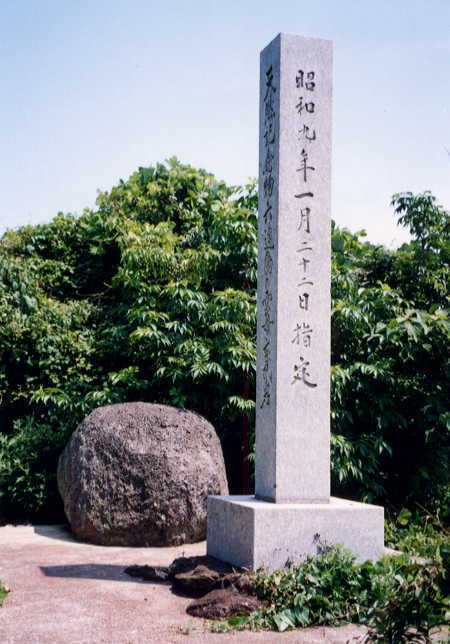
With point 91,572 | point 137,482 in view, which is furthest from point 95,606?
point 137,482

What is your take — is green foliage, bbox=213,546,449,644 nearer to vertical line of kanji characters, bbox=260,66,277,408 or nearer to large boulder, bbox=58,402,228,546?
vertical line of kanji characters, bbox=260,66,277,408

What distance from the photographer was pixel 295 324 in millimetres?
5430

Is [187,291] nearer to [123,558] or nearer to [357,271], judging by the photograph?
[357,271]

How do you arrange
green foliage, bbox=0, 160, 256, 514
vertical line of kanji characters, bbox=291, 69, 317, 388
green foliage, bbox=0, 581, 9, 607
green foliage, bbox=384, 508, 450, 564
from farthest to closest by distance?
green foliage, bbox=0, 160, 256, 514, green foliage, bbox=384, 508, 450, 564, vertical line of kanji characters, bbox=291, 69, 317, 388, green foliage, bbox=0, 581, 9, 607

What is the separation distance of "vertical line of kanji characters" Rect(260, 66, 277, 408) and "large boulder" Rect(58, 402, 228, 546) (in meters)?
1.83

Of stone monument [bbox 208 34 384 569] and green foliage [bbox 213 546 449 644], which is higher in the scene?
stone monument [bbox 208 34 384 569]

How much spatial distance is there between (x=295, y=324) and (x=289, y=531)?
5.26 ft

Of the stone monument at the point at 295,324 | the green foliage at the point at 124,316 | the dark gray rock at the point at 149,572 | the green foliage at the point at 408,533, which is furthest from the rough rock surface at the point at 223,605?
the green foliage at the point at 124,316

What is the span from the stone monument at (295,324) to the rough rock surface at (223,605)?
54cm

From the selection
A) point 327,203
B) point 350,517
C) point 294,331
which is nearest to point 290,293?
point 294,331

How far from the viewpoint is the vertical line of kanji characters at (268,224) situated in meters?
5.46

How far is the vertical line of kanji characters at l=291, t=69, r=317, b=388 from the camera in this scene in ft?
17.8

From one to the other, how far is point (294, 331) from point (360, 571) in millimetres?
1860

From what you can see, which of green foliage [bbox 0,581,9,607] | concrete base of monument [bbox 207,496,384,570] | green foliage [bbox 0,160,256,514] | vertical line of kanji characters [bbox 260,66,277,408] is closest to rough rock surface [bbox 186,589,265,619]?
concrete base of monument [bbox 207,496,384,570]
